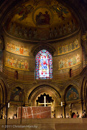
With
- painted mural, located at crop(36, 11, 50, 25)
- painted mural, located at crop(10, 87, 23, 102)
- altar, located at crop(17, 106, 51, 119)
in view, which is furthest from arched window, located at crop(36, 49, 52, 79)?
altar, located at crop(17, 106, 51, 119)

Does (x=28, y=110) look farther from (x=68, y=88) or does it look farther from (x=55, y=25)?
(x=55, y=25)

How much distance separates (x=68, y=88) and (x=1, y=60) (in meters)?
8.63

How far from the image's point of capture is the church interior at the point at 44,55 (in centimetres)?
2461

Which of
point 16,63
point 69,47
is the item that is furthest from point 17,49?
point 69,47

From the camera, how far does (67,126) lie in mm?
12758

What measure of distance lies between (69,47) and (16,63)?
7025mm

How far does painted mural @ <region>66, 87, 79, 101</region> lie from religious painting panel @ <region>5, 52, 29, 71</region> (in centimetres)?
620

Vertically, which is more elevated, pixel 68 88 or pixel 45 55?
pixel 45 55

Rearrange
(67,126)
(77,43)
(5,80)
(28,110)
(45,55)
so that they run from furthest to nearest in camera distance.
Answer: (45,55) → (77,43) → (5,80) → (28,110) → (67,126)

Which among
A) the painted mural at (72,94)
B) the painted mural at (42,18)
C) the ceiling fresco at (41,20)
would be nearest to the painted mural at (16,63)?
the ceiling fresco at (41,20)

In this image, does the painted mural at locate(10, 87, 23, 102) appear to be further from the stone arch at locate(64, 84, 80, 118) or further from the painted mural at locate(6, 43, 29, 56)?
the stone arch at locate(64, 84, 80, 118)

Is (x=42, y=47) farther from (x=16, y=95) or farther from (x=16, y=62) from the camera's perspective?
(x=16, y=95)

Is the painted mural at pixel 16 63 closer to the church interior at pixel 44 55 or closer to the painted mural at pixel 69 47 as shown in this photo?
the church interior at pixel 44 55

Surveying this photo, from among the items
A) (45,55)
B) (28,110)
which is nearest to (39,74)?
(45,55)
